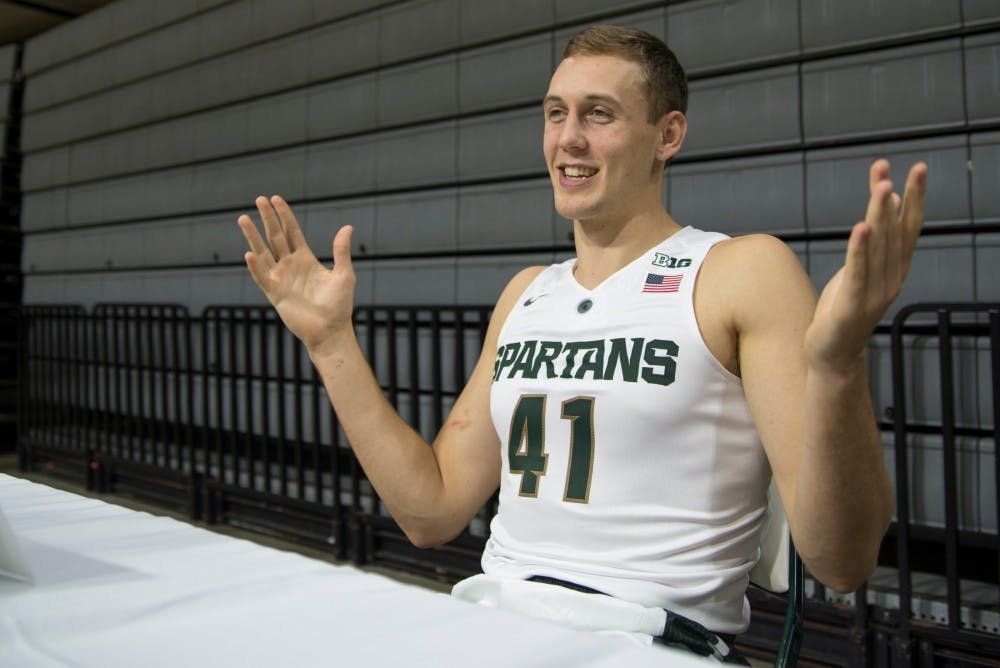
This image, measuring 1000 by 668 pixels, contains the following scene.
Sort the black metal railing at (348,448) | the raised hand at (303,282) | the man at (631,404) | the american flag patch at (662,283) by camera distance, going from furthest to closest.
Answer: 1. the black metal railing at (348,448)
2. the raised hand at (303,282)
3. the american flag patch at (662,283)
4. the man at (631,404)

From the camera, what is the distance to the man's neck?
1399 millimetres

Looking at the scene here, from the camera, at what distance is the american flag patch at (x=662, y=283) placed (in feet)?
4.23

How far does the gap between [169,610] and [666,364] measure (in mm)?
725

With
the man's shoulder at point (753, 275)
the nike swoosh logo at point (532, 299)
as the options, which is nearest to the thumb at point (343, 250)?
the nike swoosh logo at point (532, 299)

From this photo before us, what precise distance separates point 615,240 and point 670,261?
116 mm

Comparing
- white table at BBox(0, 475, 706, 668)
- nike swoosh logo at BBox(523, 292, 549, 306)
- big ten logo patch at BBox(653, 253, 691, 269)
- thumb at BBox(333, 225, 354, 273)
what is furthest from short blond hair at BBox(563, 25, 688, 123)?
white table at BBox(0, 475, 706, 668)

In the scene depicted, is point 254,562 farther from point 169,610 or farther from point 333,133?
point 333,133

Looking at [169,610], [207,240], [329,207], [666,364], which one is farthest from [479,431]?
[207,240]

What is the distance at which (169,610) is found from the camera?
2.99 feet

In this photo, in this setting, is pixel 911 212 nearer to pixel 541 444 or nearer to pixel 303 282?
pixel 541 444

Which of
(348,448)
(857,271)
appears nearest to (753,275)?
Result: (857,271)

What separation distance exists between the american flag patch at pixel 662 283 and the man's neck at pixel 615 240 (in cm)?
9

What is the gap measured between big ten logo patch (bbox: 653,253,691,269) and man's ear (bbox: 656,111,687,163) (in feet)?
0.56

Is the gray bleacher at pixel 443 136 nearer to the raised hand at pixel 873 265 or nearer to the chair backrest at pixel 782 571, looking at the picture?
the chair backrest at pixel 782 571
